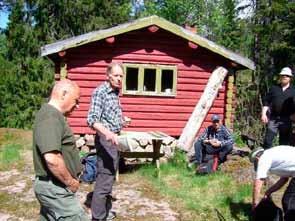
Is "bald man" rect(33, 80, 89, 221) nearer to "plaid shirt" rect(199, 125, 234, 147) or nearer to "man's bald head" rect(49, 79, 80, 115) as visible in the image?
"man's bald head" rect(49, 79, 80, 115)

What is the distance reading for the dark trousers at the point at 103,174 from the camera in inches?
220

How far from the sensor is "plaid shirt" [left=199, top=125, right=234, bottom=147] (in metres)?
8.88

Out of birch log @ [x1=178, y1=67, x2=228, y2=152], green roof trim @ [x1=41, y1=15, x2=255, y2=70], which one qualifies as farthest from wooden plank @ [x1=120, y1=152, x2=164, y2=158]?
green roof trim @ [x1=41, y1=15, x2=255, y2=70]

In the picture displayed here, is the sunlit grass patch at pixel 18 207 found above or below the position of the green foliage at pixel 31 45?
below

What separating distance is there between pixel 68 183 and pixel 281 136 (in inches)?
223

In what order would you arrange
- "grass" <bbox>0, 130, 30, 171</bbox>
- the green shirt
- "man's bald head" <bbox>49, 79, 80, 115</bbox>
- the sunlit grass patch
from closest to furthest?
the green shirt, "man's bald head" <bbox>49, 79, 80, 115</bbox>, the sunlit grass patch, "grass" <bbox>0, 130, 30, 171</bbox>

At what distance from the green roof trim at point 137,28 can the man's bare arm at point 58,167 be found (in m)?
7.84

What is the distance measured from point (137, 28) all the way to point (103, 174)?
22.0ft

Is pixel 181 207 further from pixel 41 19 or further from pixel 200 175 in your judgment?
pixel 41 19

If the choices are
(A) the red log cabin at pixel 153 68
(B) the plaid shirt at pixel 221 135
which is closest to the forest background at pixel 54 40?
(A) the red log cabin at pixel 153 68

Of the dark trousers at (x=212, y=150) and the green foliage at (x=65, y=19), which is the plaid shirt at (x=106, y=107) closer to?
the dark trousers at (x=212, y=150)

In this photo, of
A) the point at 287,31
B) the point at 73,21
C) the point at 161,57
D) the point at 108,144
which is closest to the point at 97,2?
the point at 73,21

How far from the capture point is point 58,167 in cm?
367

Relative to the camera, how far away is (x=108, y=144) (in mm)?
5586
